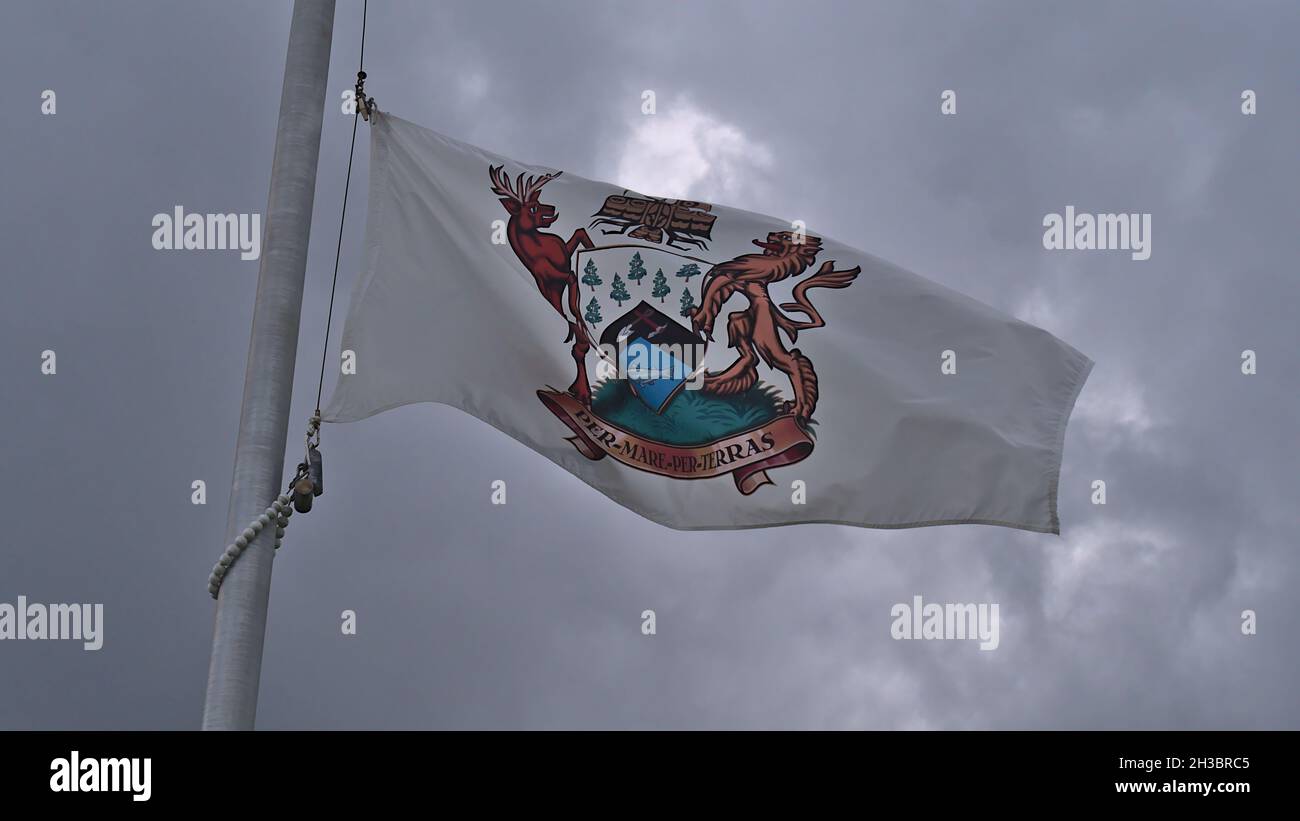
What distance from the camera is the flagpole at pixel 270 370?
405 inches

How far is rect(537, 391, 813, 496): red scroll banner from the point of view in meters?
14.2

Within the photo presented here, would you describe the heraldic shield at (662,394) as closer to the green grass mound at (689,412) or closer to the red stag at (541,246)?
the green grass mound at (689,412)

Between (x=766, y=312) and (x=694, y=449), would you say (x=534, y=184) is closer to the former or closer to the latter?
(x=766, y=312)

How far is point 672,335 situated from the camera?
15.3 metres

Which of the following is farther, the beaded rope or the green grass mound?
the green grass mound

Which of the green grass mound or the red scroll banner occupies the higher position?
the green grass mound

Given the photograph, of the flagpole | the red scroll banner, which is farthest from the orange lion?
the flagpole

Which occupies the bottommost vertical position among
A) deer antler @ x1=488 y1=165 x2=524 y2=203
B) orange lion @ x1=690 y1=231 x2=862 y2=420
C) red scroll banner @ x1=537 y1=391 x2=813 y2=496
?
red scroll banner @ x1=537 y1=391 x2=813 y2=496

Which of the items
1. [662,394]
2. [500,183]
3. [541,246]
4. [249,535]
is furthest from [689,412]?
[249,535]

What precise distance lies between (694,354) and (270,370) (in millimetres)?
5267

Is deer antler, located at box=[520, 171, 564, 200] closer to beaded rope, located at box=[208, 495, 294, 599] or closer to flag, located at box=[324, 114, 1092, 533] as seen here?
flag, located at box=[324, 114, 1092, 533]

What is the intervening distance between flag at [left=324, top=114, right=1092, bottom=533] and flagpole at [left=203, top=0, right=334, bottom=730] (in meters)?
2.08

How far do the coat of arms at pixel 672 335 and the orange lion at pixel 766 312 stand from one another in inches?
0.5

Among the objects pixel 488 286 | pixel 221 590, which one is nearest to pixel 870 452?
pixel 488 286
